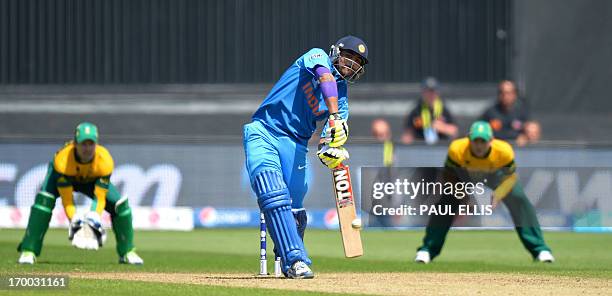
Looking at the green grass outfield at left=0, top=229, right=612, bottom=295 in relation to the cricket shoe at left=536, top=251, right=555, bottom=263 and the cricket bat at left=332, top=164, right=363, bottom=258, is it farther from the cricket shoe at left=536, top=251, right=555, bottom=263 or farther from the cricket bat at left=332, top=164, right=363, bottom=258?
the cricket bat at left=332, top=164, right=363, bottom=258

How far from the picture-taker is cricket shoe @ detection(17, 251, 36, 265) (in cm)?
1521

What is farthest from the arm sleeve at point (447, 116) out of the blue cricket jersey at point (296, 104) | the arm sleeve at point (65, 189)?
the blue cricket jersey at point (296, 104)

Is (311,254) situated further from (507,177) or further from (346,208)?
(346,208)

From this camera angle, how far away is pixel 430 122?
23.7 m

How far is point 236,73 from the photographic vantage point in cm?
2717

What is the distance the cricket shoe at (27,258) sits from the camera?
15.2 meters

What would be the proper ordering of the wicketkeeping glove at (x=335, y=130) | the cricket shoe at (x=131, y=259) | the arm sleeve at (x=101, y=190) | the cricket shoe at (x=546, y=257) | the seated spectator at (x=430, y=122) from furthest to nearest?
the seated spectator at (x=430, y=122), the cricket shoe at (x=546, y=257), the cricket shoe at (x=131, y=259), the arm sleeve at (x=101, y=190), the wicketkeeping glove at (x=335, y=130)

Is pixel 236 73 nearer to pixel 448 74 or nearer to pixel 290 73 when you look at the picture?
pixel 448 74

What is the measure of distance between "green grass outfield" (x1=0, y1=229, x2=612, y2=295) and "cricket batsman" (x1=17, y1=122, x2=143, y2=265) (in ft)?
0.81

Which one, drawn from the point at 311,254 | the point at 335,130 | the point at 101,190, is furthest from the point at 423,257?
the point at 335,130

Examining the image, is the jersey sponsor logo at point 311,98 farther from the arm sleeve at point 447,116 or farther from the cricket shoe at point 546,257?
the arm sleeve at point 447,116

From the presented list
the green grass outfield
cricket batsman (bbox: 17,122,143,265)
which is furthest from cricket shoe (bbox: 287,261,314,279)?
cricket batsman (bbox: 17,122,143,265)

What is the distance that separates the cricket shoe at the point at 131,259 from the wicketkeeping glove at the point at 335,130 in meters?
4.82

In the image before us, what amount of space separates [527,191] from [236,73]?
11479 millimetres
